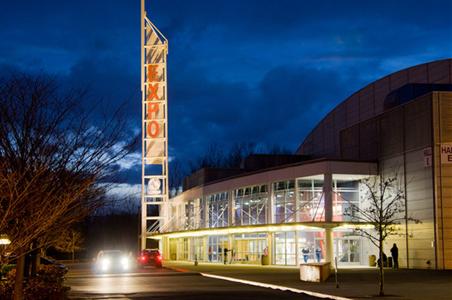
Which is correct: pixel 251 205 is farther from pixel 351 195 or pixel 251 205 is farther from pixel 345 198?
pixel 351 195

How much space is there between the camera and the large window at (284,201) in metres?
53.6

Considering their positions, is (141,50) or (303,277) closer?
(303,277)

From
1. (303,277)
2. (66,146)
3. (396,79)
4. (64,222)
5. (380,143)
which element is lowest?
(303,277)

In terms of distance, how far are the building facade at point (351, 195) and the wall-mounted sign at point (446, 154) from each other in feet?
0.22

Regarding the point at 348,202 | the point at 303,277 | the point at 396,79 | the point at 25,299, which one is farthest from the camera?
the point at 396,79

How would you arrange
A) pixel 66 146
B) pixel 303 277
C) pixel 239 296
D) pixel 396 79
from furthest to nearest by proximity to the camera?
pixel 396 79 < pixel 303 277 < pixel 239 296 < pixel 66 146

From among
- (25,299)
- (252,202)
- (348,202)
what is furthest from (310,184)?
(25,299)

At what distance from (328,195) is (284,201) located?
18.4ft

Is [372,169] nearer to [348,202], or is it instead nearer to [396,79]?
[348,202]

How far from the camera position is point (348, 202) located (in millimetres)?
51250

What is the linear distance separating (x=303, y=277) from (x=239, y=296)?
916cm

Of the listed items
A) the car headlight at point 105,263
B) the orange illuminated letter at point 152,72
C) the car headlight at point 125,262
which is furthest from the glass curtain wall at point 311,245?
the orange illuminated letter at point 152,72

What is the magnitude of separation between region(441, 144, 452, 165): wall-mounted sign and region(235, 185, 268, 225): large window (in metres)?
16.0

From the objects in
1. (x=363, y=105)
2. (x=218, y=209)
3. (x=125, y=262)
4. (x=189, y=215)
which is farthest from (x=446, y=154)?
(x=189, y=215)
